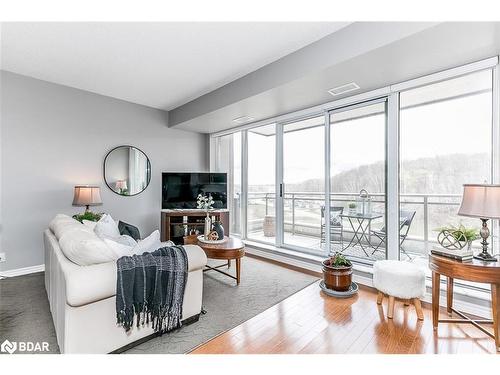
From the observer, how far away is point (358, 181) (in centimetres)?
349

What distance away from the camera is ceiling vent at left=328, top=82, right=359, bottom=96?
118 inches

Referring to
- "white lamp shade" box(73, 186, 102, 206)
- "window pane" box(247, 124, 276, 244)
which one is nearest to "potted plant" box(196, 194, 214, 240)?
"window pane" box(247, 124, 276, 244)

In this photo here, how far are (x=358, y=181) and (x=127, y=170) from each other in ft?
12.2

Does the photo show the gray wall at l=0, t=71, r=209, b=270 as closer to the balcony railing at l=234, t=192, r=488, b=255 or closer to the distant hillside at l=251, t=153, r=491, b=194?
the balcony railing at l=234, t=192, r=488, b=255

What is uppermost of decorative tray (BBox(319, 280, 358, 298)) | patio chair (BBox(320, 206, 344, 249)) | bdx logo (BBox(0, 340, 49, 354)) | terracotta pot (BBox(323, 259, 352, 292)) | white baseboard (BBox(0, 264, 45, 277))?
patio chair (BBox(320, 206, 344, 249))

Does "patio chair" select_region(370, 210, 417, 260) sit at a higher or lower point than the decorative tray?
higher

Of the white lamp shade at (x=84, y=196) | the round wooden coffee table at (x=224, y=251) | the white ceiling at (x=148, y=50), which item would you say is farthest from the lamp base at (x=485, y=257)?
the white lamp shade at (x=84, y=196)

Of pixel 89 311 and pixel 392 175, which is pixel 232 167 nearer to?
pixel 392 175

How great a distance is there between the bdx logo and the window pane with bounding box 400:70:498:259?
343 centimetres

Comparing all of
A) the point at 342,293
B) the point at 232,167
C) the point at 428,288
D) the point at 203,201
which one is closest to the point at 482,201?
the point at 428,288

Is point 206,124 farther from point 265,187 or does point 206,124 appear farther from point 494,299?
point 494,299

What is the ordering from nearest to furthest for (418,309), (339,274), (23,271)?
(418,309), (339,274), (23,271)

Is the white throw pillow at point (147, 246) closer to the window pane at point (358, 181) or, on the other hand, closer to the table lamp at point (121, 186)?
the window pane at point (358, 181)
